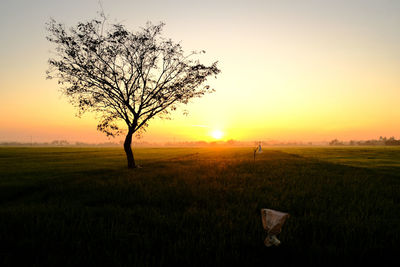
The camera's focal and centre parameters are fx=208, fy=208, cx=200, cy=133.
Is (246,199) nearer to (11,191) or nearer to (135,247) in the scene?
(135,247)

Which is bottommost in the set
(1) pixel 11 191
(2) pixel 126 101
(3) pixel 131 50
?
(1) pixel 11 191

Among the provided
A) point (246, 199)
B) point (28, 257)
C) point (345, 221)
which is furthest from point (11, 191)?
point (345, 221)

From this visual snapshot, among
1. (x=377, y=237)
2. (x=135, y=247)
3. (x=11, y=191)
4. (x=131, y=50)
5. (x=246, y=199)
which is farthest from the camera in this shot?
(x=131, y=50)

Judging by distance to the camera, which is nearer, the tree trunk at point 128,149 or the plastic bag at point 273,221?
the plastic bag at point 273,221

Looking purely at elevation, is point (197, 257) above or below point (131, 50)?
below

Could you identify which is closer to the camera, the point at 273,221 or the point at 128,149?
the point at 273,221

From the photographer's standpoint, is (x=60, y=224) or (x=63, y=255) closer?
(x=63, y=255)

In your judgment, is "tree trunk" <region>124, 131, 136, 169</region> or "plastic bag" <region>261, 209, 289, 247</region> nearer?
"plastic bag" <region>261, 209, 289, 247</region>

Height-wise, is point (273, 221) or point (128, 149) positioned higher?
point (128, 149)

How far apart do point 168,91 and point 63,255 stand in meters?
23.0

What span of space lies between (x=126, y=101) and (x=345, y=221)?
24.4m

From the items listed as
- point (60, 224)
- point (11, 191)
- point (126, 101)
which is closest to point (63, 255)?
point (60, 224)

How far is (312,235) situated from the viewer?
5.88 meters

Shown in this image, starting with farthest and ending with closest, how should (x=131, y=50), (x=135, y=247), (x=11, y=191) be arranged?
1. (x=131, y=50)
2. (x=11, y=191)
3. (x=135, y=247)
